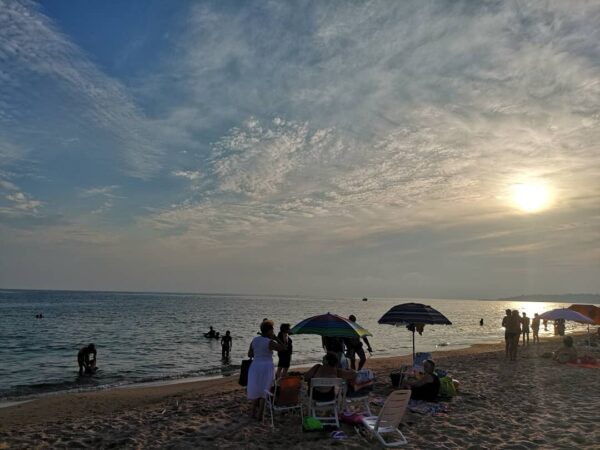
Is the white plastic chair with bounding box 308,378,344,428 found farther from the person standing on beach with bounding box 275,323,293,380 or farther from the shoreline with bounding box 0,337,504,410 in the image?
the shoreline with bounding box 0,337,504,410

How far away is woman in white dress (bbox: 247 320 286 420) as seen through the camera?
25.1ft

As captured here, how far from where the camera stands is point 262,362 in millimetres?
7723

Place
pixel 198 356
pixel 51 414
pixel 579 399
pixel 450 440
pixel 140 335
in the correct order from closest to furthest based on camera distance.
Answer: pixel 450 440, pixel 579 399, pixel 51 414, pixel 198 356, pixel 140 335

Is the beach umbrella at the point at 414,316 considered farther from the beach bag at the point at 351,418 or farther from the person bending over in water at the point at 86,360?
the person bending over in water at the point at 86,360

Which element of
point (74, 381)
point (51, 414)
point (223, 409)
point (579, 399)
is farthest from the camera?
point (74, 381)

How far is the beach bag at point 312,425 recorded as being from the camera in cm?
733

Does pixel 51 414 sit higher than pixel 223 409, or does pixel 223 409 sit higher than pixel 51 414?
pixel 223 409

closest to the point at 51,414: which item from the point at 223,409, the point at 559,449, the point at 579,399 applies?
the point at 223,409

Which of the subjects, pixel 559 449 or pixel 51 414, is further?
pixel 51 414

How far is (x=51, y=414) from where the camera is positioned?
11281mm

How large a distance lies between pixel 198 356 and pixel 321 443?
19431 millimetres

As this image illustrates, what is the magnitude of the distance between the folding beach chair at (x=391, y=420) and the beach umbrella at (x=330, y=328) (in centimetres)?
194

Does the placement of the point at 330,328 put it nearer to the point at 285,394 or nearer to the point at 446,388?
the point at 285,394

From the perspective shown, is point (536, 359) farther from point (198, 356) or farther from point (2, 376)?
point (2, 376)
